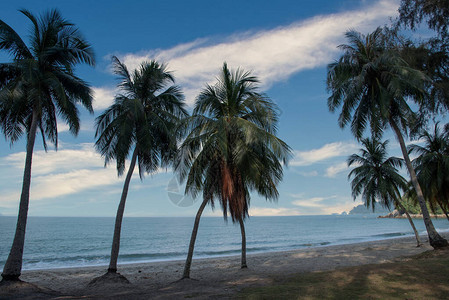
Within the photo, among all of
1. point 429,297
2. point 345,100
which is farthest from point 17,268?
point 345,100

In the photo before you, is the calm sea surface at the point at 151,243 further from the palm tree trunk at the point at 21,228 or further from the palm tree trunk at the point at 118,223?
the palm tree trunk at the point at 21,228

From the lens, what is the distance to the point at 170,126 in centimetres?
1304

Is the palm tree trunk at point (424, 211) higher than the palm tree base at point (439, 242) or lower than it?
higher

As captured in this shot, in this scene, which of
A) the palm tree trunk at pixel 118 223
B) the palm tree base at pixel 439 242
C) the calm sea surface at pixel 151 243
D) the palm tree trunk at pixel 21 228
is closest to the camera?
the palm tree trunk at pixel 21 228

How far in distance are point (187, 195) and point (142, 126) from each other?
3.46 metres

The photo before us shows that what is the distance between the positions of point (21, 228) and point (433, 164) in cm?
2453

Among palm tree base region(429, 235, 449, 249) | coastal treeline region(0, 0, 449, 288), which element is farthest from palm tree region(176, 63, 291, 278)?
palm tree base region(429, 235, 449, 249)

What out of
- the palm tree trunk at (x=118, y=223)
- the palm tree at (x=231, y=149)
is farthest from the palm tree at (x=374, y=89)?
Answer: the palm tree trunk at (x=118, y=223)

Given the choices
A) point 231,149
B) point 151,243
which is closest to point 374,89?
point 231,149

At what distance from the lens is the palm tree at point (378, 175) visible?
69.9ft

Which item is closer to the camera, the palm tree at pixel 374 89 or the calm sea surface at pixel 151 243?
the palm tree at pixel 374 89

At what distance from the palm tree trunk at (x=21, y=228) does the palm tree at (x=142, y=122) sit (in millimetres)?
2654

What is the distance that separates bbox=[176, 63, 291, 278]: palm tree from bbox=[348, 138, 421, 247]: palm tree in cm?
1219

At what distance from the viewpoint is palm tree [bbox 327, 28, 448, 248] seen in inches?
535
